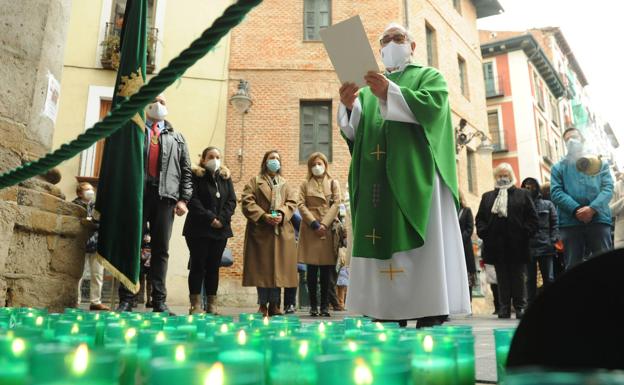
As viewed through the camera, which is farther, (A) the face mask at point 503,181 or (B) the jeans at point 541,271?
(B) the jeans at point 541,271

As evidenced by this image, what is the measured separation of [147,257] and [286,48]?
7542 millimetres

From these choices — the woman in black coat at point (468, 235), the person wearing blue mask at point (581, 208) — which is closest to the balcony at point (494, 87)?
the woman in black coat at point (468, 235)

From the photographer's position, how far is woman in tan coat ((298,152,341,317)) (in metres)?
6.42

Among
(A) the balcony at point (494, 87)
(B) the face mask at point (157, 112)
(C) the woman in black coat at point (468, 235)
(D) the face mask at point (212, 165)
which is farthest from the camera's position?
(A) the balcony at point (494, 87)

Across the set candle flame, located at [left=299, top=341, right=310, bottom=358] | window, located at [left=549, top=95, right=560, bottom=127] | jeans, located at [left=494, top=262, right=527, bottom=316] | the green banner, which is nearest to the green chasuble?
the green banner

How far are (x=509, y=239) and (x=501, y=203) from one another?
18.2 inches

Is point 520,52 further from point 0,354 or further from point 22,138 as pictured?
point 0,354

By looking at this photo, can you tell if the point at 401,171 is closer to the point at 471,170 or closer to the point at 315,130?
the point at 315,130

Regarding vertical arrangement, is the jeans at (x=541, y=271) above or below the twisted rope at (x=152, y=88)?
below

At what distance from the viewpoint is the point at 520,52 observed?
24719 mm

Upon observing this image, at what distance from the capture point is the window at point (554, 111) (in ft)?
92.9

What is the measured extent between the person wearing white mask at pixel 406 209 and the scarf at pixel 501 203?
350cm

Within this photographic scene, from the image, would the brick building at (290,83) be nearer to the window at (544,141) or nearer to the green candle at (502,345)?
the green candle at (502,345)

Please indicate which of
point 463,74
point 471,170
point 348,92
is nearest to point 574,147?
point 348,92
